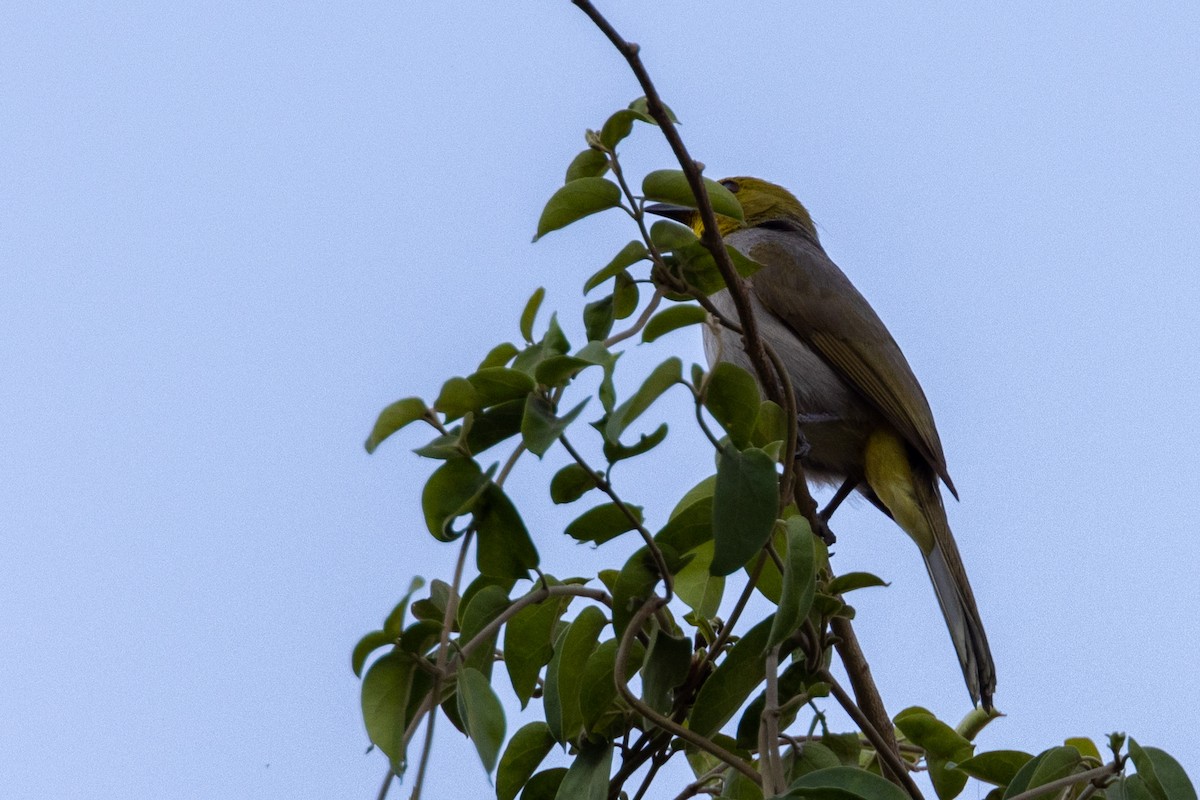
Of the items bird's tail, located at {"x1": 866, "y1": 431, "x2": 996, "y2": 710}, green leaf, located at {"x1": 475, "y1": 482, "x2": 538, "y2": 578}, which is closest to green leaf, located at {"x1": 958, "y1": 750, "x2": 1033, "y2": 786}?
green leaf, located at {"x1": 475, "y1": 482, "x2": 538, "y2": 578}

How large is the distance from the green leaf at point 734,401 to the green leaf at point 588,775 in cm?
56

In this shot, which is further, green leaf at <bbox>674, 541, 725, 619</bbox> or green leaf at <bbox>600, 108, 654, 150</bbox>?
green leaf at <bbox>674, 541, 725, 619</bbox>

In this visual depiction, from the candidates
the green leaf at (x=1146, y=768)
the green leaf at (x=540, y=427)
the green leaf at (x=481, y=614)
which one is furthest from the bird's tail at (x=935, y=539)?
the green leaf at (x=540, y=427)

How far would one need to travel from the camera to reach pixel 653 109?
183cm

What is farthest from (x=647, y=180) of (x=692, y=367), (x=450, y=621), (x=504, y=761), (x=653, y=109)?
(x=504, y=761)

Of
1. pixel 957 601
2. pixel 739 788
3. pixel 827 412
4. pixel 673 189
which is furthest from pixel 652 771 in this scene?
pixel 827 412

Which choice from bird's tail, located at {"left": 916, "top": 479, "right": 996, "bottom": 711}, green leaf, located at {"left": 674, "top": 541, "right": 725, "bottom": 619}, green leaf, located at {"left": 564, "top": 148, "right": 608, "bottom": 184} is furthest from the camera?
bird's tail, located at {"left": 916, "top": 479, "right": 996, "bottom": 711}

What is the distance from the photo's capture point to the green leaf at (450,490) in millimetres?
1788

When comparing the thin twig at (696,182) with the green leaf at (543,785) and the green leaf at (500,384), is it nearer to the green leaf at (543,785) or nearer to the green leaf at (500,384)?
the green leaf at (500,384)

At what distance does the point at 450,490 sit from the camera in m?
1.80

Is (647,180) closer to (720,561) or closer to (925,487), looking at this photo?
(720,561)

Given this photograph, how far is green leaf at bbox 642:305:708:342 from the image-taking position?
1894 millimetres

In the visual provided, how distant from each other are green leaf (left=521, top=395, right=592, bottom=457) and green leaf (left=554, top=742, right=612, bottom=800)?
0.60 meters

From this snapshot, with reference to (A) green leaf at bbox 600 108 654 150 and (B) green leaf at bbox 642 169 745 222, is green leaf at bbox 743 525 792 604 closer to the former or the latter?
(B) green leaf at bbox 642 169 745 222
